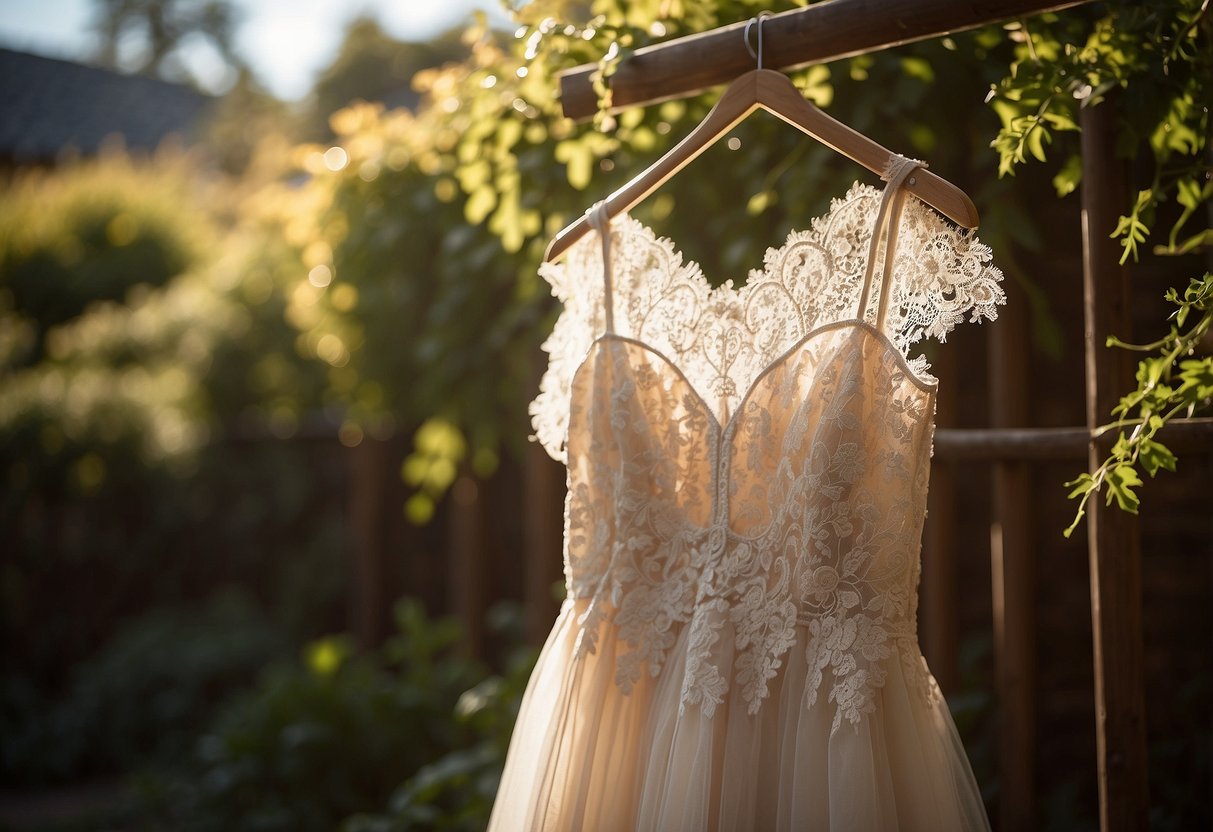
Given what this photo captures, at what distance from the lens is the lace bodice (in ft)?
4.17

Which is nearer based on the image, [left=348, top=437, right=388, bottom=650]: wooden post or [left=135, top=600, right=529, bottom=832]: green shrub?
[left=135, top=600, right=529, bottom=832]: green shrub

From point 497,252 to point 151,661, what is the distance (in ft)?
10.3

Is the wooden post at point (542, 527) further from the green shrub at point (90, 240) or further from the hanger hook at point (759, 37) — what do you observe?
the green shrub at point (90, 240)

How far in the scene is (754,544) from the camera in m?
1.37

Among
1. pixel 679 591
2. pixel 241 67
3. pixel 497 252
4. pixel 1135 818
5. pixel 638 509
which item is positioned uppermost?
pixel 241 67

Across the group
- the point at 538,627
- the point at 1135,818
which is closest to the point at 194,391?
the point at 538,627

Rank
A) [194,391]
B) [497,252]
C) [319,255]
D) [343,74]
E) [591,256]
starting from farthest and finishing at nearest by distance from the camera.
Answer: [343,74]
[194,391]
[319,255]
[497,252]
[591,256]

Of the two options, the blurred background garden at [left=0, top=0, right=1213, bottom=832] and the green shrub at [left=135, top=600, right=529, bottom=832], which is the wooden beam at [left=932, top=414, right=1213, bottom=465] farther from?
the green shrub at [left=135, top=600, right=529, bottom=832]

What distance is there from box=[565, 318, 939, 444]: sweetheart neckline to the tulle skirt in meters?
0.31

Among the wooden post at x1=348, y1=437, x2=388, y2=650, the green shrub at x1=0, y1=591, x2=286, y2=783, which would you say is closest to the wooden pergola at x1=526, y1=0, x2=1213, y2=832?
the wooden post at x1=348, y1=437, x2=388, y2=650

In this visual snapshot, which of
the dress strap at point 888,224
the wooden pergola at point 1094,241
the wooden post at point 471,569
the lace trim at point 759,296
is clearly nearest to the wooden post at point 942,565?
the wooden pergola at point 1094,241

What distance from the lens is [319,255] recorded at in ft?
10.3

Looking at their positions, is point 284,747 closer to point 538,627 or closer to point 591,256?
point 538,627

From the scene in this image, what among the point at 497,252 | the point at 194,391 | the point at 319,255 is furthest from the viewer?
the point at 194,391
